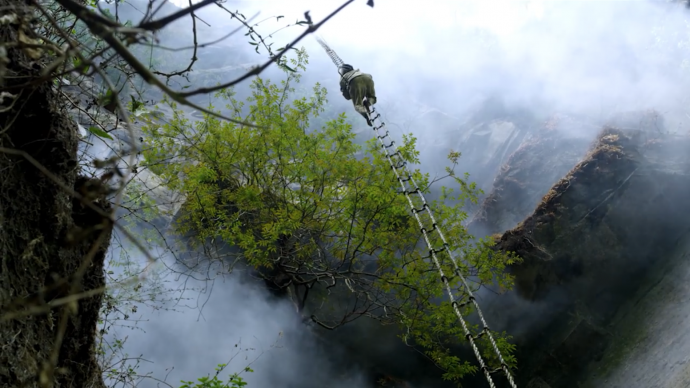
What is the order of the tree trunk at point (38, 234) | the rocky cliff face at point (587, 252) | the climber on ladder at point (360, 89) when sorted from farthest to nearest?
the rocky cliff face at point (587, 252) → the climber on ladder at point (360, 89) → the tree trunk at point (38, 234)

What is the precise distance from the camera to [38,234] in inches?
98.7

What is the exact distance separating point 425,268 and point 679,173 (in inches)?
203

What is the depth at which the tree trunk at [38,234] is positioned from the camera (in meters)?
2.19

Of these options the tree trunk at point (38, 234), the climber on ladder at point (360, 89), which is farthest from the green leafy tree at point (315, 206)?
the tree trunk at point (38, 234)

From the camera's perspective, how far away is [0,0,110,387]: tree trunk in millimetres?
2193

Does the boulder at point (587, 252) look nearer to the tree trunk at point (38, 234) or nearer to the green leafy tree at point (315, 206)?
the green leafy tree at point (315, 206)

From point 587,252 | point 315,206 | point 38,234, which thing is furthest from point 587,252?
point 38,234

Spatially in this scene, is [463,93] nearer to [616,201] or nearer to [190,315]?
[616,201]

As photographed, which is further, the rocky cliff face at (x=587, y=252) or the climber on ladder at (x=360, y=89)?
the rocky cliff face at (x=587, y=252)

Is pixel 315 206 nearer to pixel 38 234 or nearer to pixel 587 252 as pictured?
pixel 38 234

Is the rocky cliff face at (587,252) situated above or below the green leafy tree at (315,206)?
below

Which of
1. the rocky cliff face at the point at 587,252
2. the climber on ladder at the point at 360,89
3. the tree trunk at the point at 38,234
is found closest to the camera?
the tree trunk at the point at 38,234

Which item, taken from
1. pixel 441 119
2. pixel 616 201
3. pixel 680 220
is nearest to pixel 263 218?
pixel 616 201

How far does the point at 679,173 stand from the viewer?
27.9 feet
